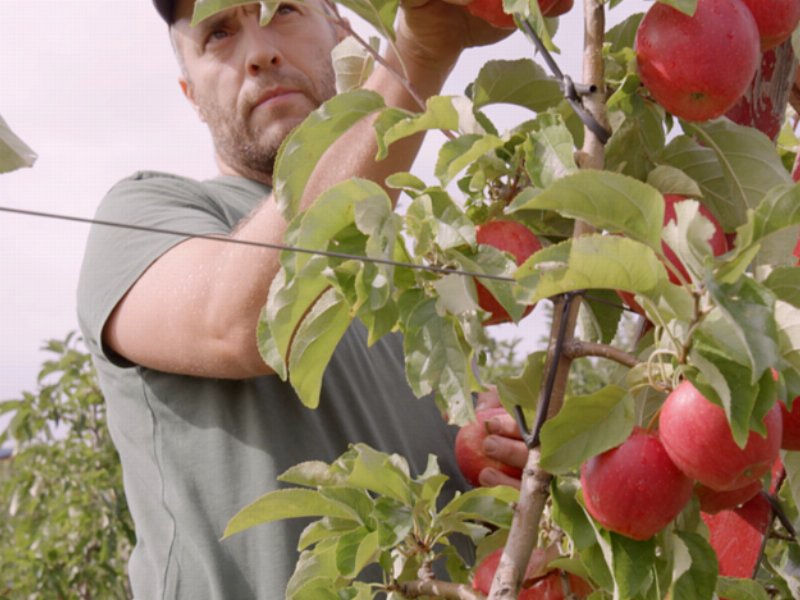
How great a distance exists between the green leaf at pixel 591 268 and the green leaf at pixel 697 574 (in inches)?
8.7

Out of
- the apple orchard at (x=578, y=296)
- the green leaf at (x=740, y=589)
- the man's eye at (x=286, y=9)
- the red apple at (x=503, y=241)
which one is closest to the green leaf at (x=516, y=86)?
the apple orchard at (x=578, y=296)

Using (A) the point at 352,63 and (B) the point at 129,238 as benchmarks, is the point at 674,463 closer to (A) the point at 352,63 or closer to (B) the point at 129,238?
(A) the point at 352,63

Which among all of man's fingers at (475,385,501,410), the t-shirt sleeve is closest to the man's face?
the t-shirt sleeve

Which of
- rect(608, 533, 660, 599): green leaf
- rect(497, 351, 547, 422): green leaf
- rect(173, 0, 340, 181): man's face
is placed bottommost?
rect(173, 0, 340, 181): man's face

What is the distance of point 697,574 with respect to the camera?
81 cm

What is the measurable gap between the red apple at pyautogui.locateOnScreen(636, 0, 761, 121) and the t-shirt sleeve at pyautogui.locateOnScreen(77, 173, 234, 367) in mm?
847

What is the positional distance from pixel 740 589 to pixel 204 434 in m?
0.85

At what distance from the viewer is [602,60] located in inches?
34.1

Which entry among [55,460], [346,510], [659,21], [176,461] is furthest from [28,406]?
[659,21]

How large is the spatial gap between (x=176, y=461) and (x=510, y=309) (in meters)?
0.90

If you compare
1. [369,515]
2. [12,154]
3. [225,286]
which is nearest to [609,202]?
[369,515]

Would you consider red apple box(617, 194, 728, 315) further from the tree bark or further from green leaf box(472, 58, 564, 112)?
the tree bark

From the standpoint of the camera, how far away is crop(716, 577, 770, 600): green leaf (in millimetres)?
903

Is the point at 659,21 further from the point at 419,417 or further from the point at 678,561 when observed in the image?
the point at 419,417
